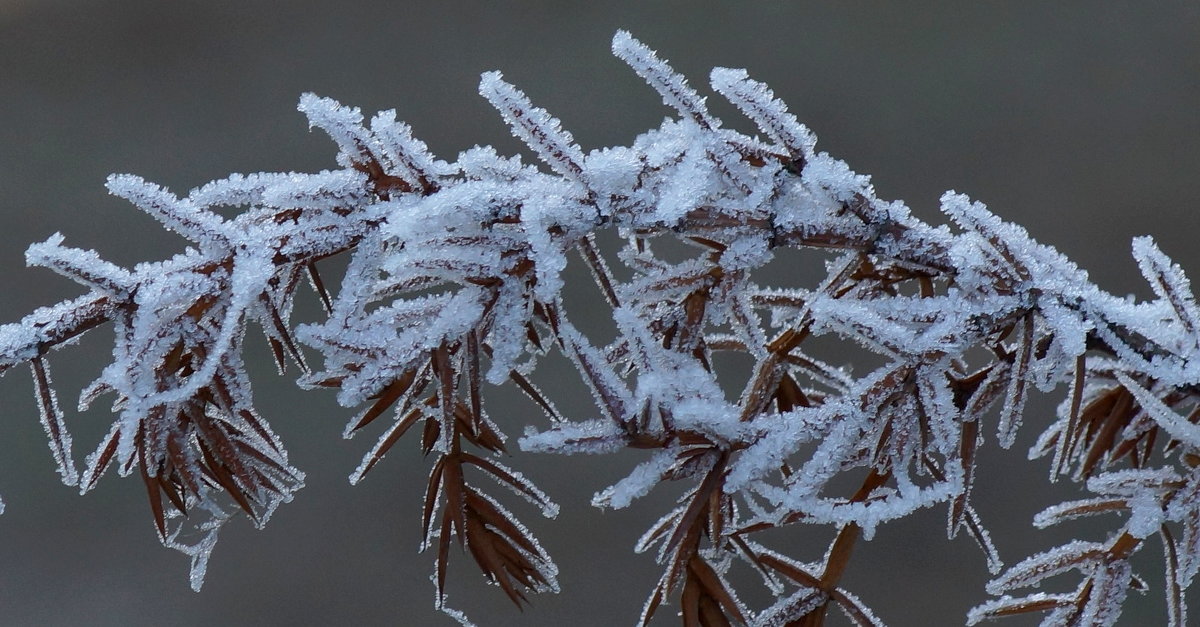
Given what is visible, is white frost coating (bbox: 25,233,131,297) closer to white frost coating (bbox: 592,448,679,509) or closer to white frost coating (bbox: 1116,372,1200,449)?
white frost coating (bbox: 592,448,679,509)

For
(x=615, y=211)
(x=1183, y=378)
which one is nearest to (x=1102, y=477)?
(x=1183, y=378)

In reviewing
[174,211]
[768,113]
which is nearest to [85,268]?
[174,211]

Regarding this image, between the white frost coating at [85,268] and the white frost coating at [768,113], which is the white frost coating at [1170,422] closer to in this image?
the white frost coating at [768,113]

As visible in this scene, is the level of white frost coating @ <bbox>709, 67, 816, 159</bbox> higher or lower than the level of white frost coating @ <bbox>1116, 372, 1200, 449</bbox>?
higher

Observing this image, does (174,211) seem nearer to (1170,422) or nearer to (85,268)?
(85,268)

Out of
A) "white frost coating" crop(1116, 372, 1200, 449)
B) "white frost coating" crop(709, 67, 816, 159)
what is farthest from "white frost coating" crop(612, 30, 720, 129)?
"white frost coating" crop(1116, 372, 1200, 449)

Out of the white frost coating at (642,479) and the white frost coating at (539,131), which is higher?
the white frost coating at (539,131)

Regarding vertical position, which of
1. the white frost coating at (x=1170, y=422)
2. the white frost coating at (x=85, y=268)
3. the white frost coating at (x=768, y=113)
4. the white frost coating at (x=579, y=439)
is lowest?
the white frost coating at (x=1170, y=422)

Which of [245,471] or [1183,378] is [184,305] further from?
[1183,378]

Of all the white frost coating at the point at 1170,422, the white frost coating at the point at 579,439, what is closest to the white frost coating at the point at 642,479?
the white frost coating at the point at 579,439

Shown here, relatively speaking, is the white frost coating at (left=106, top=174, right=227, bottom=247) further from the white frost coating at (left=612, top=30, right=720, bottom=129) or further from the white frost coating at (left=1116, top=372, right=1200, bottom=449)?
the white frost coating at (left=1116, top=372, right=1200, bottom=449)

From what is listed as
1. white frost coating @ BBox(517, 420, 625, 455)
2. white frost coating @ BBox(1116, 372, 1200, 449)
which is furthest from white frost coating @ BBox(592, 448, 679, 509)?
white frost coating @ BBox(1116, 372, 1200, 449)

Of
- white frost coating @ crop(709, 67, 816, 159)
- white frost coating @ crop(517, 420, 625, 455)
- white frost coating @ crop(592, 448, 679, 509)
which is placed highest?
white frost coating @ crop(709, 67, 816, 159)
